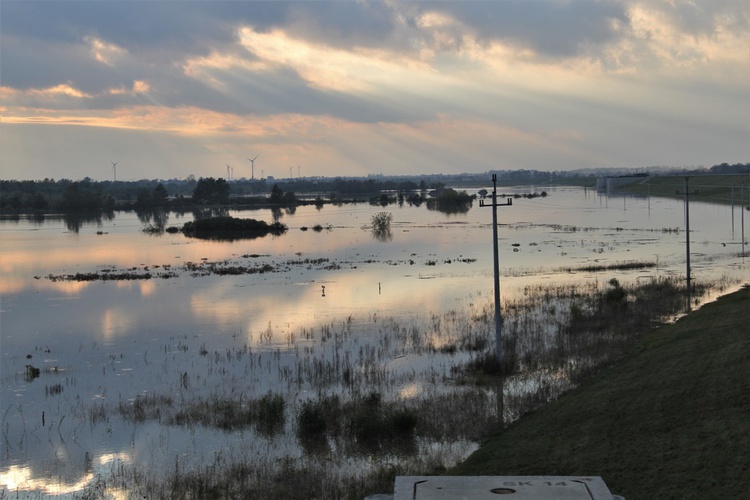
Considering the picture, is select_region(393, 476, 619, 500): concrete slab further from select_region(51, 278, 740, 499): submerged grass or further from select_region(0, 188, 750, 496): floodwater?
select_region(0, 188, 750, 496): floodwater

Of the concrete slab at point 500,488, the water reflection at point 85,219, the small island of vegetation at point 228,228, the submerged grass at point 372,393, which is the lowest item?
the submerged grass at point 372,393

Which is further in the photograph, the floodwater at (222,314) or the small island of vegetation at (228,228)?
the small island of vegetation at (228,228)

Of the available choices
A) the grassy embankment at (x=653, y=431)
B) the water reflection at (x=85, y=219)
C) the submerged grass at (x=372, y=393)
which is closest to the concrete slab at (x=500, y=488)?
the grassy embankment at (x=653, y=431)

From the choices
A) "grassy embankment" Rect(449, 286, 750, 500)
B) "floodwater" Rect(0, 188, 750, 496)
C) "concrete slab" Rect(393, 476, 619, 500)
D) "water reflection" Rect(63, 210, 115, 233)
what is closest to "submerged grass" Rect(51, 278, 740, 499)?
"floodwater" Rect(0, 188, 750, 496)

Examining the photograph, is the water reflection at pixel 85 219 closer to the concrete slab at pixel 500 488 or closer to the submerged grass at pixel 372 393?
the submerged grass at pixel 372 393

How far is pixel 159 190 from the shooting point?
169 metres

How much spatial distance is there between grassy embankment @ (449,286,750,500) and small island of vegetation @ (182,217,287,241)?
79.1 metres

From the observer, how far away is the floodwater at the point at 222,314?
1766 cm

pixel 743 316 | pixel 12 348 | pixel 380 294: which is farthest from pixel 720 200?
pixel 12 348

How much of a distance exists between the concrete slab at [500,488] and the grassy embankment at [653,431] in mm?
2943

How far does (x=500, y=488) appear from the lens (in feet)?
29.3

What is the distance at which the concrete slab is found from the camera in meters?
8.59

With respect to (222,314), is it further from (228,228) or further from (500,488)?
(228,228)

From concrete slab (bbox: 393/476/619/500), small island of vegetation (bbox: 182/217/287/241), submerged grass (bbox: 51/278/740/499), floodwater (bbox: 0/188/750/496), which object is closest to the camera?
concrete slab (bbox: 393/476/619/500)
